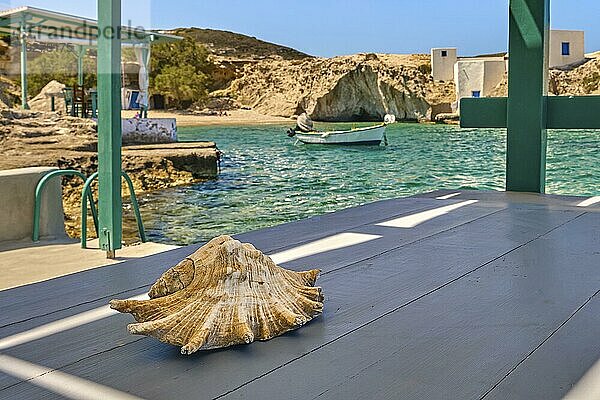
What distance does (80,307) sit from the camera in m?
0.91

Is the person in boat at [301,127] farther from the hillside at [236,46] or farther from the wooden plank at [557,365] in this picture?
the wooden plank at [557,365]

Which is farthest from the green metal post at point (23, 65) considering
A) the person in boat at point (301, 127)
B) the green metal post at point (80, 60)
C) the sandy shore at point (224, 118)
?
the sandy shore at point (224, 118)

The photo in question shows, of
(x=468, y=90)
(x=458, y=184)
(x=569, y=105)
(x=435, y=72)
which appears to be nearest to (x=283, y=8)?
(x=435, y=72)

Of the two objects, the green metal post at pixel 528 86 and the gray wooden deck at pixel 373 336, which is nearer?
the gray wooden deck at pixel 373 336

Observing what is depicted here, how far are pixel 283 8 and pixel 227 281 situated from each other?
38.3 m

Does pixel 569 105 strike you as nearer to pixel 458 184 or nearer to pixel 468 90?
pixel 458 184

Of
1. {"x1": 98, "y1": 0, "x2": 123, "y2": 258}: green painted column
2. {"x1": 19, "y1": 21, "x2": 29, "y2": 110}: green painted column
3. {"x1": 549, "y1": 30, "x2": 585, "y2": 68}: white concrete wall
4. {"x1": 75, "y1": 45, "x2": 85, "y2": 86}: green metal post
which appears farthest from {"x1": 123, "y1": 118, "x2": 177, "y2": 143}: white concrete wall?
{"x1": 549, "y1": 30, "x2": 585, "y2": 68}: white concrete wall

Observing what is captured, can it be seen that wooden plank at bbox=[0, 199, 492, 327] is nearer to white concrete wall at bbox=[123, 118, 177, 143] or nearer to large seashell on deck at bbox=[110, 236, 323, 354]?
large seashell on deck at bbox=[110, 236, 323, 354]

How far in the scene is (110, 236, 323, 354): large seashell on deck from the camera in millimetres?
710

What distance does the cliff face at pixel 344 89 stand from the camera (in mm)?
29609

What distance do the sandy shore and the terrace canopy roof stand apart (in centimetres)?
1571

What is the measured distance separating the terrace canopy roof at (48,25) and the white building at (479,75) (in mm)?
17415

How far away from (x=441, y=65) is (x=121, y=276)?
99.2 ft

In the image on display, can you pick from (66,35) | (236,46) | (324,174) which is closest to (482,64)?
(324,174)
